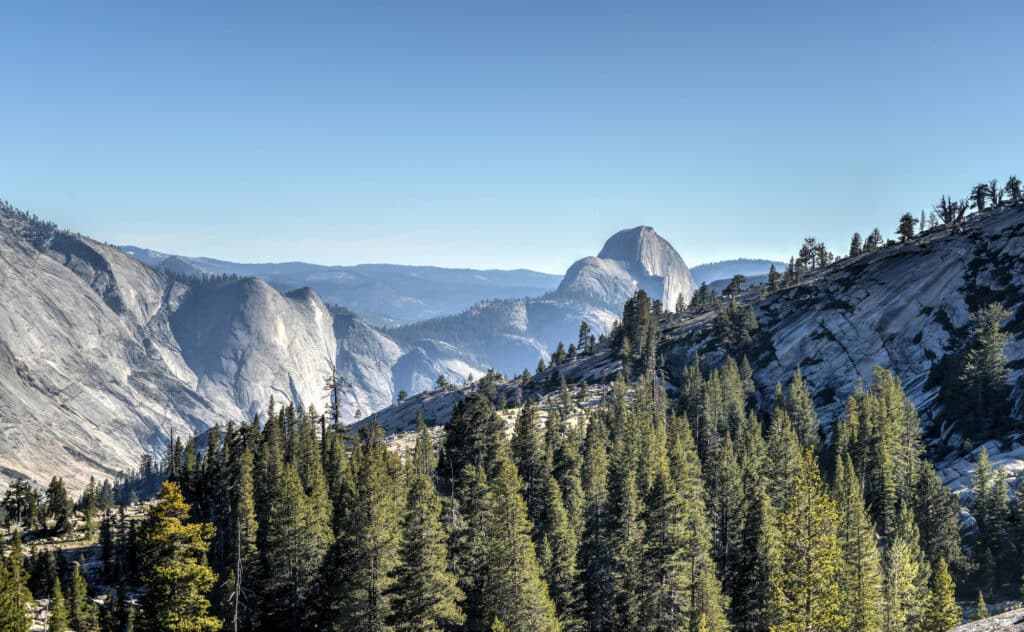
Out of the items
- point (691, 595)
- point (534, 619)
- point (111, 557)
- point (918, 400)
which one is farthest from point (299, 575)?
point (918, 400)

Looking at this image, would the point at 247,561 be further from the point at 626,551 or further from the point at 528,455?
the point at 626,551

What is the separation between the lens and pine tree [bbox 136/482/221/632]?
105 feet

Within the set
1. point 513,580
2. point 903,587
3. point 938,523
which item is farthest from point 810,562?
point 938,523

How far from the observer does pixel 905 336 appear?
13575cm

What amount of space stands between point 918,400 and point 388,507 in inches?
3963

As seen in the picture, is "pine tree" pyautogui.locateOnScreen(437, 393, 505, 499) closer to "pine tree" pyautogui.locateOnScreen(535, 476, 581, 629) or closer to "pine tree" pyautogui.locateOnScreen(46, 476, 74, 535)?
"pine tree" pyautogui.locateOnScreen(535, 476, 581, 629)

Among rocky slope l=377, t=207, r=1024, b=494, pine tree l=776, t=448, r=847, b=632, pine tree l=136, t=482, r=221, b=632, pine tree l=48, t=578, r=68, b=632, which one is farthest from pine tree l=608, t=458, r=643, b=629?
rocky slope l=377, t=207, r=1024, b=494

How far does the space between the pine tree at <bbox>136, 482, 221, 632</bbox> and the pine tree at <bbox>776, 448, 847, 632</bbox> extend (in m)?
29.1

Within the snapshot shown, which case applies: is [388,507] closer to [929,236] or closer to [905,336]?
[905,336]

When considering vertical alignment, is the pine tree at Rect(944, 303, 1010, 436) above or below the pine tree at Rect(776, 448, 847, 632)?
above

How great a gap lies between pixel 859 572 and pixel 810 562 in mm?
17298

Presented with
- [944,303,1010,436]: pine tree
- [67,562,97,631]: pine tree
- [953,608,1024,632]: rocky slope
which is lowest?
[67,562,97,631]: pine tree

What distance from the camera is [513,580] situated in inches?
1797

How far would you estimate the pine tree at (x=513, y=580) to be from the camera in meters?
45.1
